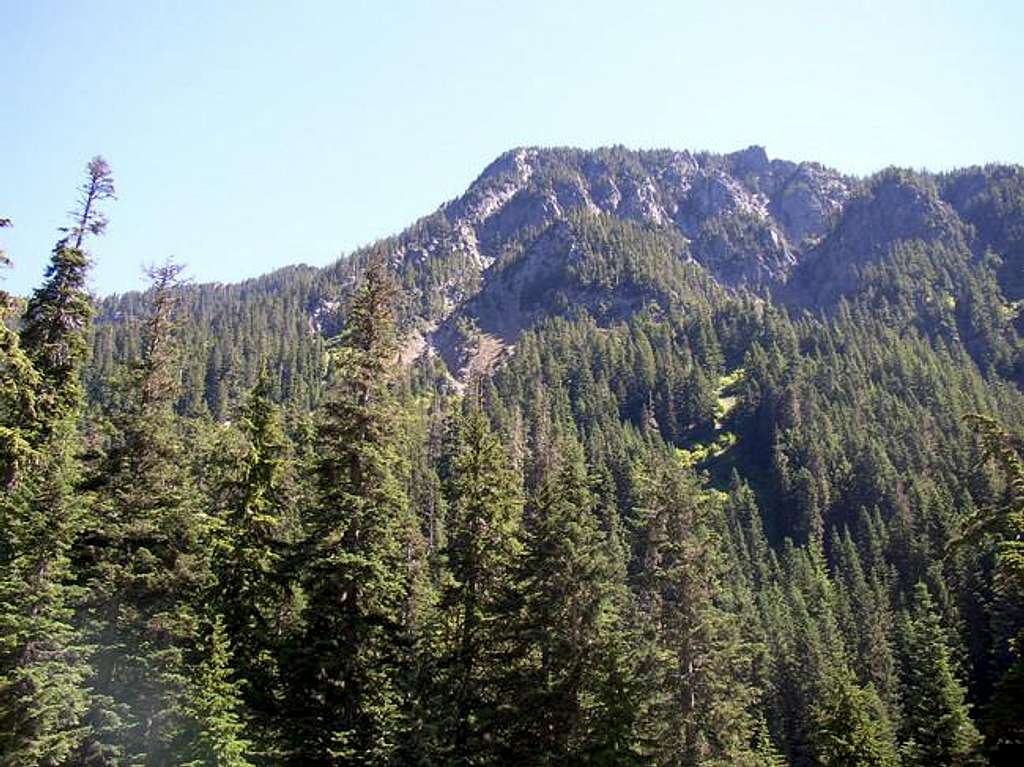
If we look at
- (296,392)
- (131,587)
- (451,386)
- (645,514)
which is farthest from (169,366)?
(451,386)

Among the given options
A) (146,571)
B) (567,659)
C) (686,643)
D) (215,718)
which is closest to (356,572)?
(215,718)

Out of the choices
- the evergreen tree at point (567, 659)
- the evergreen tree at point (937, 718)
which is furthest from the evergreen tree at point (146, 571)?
the evergreen tree at point (937, 718)

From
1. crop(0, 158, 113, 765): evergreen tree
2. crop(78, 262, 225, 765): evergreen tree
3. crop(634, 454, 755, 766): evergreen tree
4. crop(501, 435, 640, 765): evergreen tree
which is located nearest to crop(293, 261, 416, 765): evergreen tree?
crop(78, 262, 225, 765): evergreen tree

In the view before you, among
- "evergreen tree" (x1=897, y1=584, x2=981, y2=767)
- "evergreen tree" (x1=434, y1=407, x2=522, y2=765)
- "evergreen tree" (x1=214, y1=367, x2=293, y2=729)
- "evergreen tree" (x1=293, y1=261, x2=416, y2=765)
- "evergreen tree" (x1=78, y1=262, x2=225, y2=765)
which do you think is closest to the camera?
"evergreen tree" (x1=78, y1=262, x2=225, y2=765)

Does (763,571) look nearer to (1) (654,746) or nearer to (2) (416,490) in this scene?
(2) (416,490)

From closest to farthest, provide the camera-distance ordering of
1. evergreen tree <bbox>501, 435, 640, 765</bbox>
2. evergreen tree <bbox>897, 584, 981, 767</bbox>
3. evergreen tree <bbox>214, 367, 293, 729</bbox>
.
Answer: evergreen tree <bbox>501, 435, 640, 765</bbox> < evergreen tree <bbox>214, 367, 293, 729</bbox> < evergreen tree <bbox>897, 584, 981, 767</bbox>

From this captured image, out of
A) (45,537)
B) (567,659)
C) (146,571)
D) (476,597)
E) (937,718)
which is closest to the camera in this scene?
(45,537)

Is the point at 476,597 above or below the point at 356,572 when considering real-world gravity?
below

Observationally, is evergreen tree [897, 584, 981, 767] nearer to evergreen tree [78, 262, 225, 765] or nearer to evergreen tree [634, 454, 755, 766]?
evergreen tree [634, 454, 755, 766]

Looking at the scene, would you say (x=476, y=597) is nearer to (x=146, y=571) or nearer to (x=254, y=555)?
(x=254, y=555)

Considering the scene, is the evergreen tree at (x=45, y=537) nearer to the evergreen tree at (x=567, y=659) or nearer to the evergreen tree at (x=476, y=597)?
the evergreen tree at (x=476, y=597)

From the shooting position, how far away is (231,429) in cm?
3053

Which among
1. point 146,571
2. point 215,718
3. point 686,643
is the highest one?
point 146,571

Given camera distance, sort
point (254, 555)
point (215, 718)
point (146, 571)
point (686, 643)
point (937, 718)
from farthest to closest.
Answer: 1. point (937, 718)
2. point (686, 643)
3. point (254, 555)
4. point (146, 571)
5. point (215, 718)
